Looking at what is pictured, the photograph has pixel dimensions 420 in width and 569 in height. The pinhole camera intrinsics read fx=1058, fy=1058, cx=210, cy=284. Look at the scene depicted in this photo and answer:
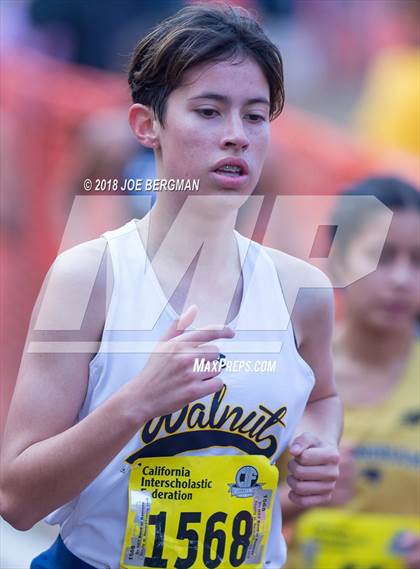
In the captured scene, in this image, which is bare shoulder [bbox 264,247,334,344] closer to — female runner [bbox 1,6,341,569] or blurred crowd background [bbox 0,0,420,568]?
female runner [bbox 1,6,341,569]

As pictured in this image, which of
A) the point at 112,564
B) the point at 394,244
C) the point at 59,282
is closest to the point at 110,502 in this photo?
the point at 112,564

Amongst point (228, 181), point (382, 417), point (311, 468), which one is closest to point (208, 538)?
point (311, 468)

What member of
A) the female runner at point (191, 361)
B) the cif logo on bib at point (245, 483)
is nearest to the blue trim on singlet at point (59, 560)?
the female runner at point (191, 361)

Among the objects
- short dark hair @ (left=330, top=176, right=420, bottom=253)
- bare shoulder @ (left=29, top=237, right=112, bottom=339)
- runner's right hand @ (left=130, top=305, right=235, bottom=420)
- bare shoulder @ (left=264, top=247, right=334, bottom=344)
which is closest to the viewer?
runner's right hand @ (left=130, top=305, right=235, bottom=420)

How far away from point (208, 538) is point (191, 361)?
414 mm

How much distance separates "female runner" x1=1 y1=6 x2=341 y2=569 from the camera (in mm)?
1795

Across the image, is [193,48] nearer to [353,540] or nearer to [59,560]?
[59,560]

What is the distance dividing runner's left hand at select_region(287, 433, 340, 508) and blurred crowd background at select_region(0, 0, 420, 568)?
0.42 metres

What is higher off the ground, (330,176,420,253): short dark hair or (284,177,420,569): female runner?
(330,176,420,253): short dark hair

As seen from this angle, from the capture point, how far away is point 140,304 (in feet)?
6.21

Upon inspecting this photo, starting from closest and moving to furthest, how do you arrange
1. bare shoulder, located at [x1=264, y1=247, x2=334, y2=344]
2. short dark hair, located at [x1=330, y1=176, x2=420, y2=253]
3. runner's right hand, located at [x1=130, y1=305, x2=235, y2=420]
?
runner's right hand, located at [x1=130, y1=305, x2=235, y2=420] → bare shoulder, located at [x1=264, y1=247, x2=334, y2=344] → short dark hair, located at [x1=330, y1=176, x2=420, y2=253]

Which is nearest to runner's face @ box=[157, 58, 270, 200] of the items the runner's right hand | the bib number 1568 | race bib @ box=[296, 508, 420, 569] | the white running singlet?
the white running singlet

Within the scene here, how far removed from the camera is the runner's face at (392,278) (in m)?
2.46

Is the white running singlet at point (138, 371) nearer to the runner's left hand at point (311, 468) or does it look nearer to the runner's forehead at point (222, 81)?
the runner's left hand at point (311, 468)
